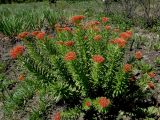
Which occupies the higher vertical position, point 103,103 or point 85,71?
point 85,71

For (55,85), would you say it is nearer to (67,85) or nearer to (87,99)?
(67,85)

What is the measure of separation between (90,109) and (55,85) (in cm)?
67

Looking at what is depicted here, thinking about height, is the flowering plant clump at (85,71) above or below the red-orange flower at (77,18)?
below

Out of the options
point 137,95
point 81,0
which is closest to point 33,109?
point 137,95

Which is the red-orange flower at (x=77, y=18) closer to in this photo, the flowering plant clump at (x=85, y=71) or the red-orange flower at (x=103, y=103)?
the flowering plant clump at (x=85, y=71)

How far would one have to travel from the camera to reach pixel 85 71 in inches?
195

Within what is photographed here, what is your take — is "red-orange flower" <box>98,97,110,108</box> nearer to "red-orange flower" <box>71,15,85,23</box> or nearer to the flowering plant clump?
the flowering plant clump

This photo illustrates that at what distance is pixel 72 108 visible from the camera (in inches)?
203

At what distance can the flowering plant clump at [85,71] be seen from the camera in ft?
15.5

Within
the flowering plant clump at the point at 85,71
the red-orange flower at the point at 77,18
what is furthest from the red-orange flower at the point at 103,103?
the red-orange flower at the point at 77,18

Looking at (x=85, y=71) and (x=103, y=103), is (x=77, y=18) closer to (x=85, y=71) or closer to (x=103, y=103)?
(x=85, y=71)

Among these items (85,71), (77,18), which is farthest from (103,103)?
(77,18)

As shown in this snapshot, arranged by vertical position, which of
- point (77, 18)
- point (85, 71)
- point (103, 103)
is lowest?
point (103, 103)

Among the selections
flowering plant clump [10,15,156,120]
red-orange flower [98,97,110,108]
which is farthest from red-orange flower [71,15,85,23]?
red-orange flower [98,97,110,108]
